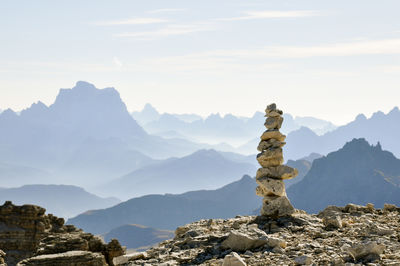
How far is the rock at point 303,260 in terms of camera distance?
78.5 feet

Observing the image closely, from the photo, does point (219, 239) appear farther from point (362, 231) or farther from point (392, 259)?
point (392, 259)

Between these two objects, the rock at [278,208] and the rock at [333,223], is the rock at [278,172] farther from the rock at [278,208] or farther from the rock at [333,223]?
the rock at [333,223]

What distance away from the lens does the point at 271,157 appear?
36562 mm

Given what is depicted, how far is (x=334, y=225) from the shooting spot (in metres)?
32.2

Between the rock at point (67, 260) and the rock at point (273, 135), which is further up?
the rock at point (273, 135)

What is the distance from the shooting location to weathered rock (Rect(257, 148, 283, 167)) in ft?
120

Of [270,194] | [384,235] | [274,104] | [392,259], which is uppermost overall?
[274,104]

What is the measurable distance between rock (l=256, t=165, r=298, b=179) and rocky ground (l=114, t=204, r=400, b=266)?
2469 mm

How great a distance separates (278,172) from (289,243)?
27.9 feet

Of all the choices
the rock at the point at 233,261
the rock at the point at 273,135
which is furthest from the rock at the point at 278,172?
the rock at the point at 233,261

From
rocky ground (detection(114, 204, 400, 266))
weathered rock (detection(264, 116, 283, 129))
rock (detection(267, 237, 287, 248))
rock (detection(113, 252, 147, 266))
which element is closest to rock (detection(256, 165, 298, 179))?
rocky ground (detection(114, 204, 400, 266))

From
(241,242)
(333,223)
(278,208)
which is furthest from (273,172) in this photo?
(241,242)

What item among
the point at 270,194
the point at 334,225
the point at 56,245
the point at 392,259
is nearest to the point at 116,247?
the point at 56,245

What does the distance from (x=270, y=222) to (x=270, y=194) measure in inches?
129
